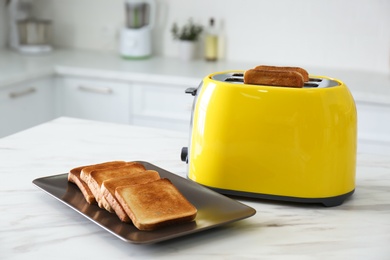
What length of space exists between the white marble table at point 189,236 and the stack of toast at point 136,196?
0.13 feet

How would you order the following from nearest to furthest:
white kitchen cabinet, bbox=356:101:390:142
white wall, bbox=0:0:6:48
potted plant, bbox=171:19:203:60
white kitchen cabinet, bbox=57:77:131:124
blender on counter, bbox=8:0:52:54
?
white kitchen cabinet, bbox=356:101:390:142
white kitchen cabinet, bbox=57:77:131:124
potted plant, bbox=171:19:203:60
blender on counter, bbox=8:0:52:54
white wall, bbox=0:0:6:48

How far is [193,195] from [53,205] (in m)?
0.26

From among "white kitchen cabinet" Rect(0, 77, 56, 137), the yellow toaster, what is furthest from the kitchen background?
the yellow toaster

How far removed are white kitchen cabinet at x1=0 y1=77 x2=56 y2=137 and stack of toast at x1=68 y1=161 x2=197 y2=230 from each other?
1.74 meters

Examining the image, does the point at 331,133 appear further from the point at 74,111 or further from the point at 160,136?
the point at 74,111

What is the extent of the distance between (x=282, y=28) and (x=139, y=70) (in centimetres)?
77

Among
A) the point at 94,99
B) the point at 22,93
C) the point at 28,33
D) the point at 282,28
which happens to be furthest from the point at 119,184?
the point at 28,33

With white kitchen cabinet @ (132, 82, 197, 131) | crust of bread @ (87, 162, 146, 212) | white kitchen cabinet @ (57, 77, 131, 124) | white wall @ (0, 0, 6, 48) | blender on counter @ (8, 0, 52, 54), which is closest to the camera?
crust of bread @ (87, 162, 146, 212)

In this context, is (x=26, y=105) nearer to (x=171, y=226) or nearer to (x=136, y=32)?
(x=136, y=32)

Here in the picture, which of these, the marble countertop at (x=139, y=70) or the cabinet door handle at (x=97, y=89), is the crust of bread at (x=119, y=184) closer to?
the marble countertop at (x=139, y=70)

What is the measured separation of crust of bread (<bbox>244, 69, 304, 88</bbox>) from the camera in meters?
1.24

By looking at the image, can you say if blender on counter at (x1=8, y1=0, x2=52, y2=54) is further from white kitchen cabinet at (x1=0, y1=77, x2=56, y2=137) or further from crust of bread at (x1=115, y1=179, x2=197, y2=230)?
crust of bread at (x1=115, y1=179, x2=197, y2=230)

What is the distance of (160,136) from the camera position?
173 cm

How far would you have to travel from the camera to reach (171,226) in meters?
1.08
